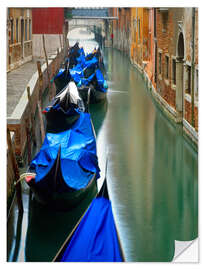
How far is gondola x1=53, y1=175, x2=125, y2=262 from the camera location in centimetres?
271

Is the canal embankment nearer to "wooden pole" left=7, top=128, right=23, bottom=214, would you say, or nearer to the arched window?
"wooden pole" left=7, top=128, right=23, bottom=214

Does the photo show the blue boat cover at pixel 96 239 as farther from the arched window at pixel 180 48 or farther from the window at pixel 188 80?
the arched window at pixel 180 48

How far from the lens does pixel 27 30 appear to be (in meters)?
11.2

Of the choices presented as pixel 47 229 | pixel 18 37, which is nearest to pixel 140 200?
pixel 47 229

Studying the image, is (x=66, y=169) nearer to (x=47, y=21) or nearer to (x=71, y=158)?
A: (x=71, y=158)

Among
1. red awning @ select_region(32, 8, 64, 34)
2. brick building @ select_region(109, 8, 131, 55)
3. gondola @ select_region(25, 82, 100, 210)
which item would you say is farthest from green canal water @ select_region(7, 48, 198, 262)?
brick building @ select_region(109, 8, 131, 55)

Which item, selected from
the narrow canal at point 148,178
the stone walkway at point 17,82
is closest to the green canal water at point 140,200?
the narrow canal at point 148,178

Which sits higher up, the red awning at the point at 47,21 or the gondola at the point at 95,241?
the red awning at the point at 47,21

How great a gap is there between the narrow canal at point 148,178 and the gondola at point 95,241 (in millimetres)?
410

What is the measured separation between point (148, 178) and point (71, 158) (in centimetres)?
86

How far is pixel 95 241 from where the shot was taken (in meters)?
2.78

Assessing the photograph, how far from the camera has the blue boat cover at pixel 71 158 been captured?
405 cm

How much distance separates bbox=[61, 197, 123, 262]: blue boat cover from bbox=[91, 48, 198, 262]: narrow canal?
41 centimetres
